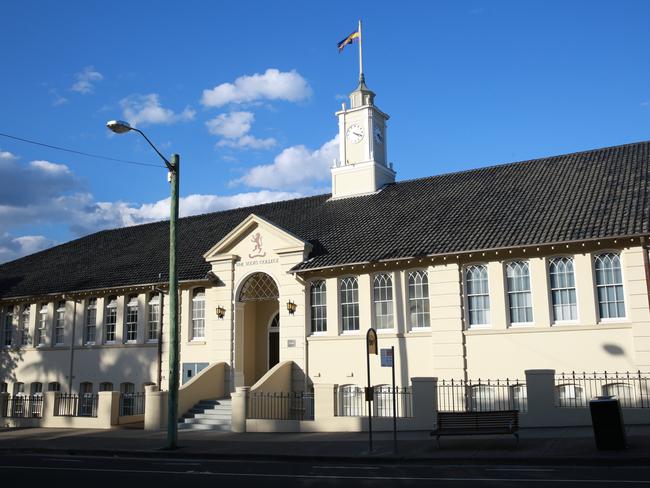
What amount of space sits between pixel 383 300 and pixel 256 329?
257 inches

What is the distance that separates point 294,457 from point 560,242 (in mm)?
9793

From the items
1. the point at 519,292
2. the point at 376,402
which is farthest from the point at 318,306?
the point at 519,292

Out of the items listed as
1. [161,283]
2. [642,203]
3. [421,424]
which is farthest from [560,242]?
[161,283]

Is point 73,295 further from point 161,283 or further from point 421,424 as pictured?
point 421,424

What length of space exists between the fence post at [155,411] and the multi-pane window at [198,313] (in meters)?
4.60

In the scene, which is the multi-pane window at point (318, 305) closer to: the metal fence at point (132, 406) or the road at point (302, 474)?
the metal fence at point (132, 406)

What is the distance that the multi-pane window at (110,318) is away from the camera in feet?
99.0

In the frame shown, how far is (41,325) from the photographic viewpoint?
3253 cm

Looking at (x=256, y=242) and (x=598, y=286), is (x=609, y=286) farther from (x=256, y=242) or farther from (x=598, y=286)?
(x=256, y=242)

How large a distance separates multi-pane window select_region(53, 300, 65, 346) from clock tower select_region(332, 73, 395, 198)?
13.2 metres

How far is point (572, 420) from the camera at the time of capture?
18.4m

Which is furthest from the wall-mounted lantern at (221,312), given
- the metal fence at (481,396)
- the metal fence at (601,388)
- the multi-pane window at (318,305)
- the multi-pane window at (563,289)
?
the metal fence at (601,388)

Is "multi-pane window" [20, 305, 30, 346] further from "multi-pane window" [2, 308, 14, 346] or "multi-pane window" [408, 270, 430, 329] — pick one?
"multi-pane window" [408, 270, 430, 329]

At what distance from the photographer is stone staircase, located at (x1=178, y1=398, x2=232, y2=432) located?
23.2 m
